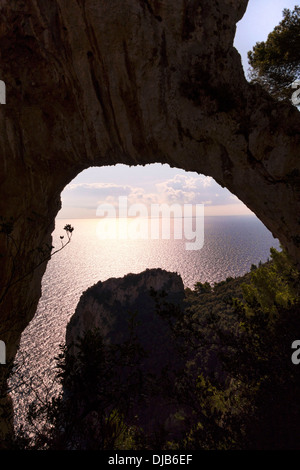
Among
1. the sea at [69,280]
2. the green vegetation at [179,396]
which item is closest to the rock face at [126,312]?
the sea at [69,280]

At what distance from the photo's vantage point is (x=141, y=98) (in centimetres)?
1020

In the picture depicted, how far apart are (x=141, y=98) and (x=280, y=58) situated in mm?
10450

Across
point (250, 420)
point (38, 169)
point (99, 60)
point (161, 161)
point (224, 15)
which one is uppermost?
point (224, 15)

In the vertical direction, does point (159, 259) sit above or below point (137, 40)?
below

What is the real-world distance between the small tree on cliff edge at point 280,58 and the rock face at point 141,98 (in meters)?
4.36

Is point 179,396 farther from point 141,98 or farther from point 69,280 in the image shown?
point 69,280

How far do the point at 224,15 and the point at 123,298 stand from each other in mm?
45774

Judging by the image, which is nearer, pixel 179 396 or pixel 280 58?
pixel 179 396

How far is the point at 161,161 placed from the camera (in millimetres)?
12898

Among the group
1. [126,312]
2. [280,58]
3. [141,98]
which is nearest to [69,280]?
[126,312]

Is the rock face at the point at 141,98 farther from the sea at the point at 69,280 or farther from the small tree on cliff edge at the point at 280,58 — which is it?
the sea at the point at 69,280

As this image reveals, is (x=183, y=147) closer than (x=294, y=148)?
No
